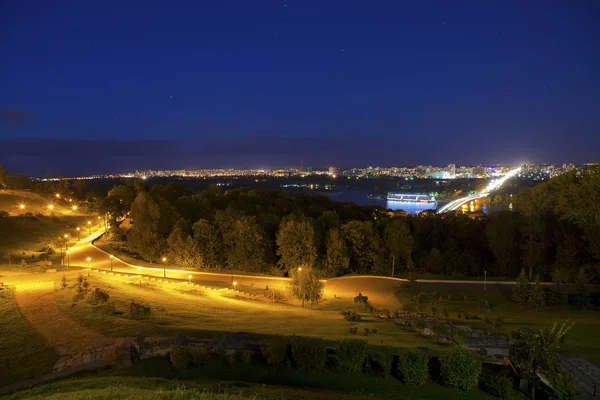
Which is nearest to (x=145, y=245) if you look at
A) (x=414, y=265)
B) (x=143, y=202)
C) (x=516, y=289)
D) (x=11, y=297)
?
(x=143, y=202)

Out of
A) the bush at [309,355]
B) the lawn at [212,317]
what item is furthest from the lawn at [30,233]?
the bush at [309,355]

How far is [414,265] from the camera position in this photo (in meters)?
29.1

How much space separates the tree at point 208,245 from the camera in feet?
96.9

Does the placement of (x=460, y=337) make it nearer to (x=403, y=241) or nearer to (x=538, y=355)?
(x=538, y=355)

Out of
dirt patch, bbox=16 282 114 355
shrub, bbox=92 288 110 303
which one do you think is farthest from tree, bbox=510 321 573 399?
shrub, bbox=92 288 110 303

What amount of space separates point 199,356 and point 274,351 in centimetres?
168

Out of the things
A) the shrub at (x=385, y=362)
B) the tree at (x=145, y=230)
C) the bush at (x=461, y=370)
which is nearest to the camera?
the bush at (x=461, y=370)

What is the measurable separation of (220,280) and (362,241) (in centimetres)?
1016

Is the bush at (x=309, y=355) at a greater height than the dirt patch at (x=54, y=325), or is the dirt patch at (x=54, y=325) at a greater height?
the bush at (x=309, y=355)

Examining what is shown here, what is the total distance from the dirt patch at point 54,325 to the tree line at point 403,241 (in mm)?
13074

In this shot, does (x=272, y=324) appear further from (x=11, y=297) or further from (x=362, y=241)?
(x=362, y=241)

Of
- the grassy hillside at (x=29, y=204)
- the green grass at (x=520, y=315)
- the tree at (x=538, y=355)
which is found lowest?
the green grass at (x=520, y=315)

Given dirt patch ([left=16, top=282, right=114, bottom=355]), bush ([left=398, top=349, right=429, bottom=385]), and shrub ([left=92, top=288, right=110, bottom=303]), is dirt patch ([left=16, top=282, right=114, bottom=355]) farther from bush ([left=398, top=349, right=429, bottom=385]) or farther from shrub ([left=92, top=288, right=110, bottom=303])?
bush ([left=398, top=349, right=429, bottom=385])

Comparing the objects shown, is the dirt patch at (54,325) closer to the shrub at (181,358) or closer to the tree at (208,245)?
the shrub at (181,358)
